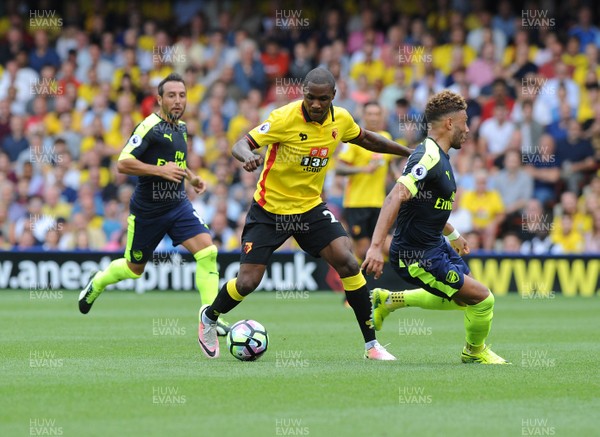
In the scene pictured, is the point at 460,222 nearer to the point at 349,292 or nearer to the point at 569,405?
the point at 349,292

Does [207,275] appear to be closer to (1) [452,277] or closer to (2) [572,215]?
(1) [452,277]

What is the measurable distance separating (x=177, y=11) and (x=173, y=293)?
8.82 meters

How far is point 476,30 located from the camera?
2208cm

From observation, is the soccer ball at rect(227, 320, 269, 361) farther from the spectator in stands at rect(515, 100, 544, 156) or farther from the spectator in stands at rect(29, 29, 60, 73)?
the spectator in stands at rect(29, 29, 60, 73)

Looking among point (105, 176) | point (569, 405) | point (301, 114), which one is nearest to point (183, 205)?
point (301, 114)

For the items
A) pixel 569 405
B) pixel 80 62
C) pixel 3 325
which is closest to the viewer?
pixel 569 405
